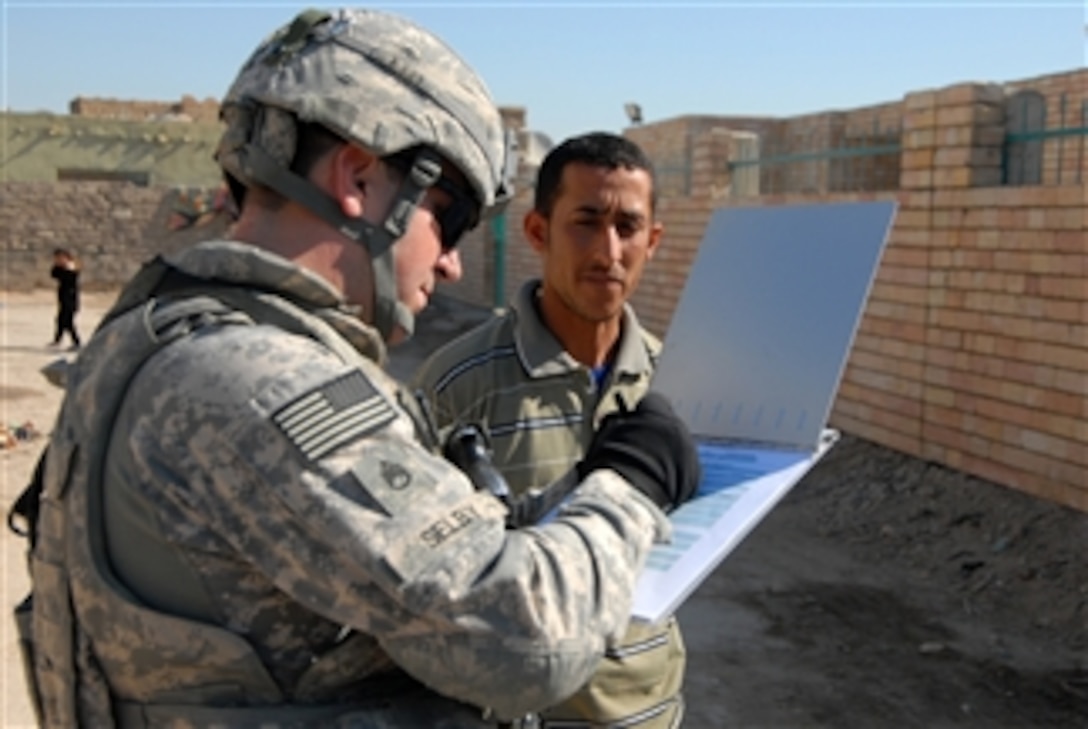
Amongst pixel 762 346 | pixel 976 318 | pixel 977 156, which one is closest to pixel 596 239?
pixel 762 346

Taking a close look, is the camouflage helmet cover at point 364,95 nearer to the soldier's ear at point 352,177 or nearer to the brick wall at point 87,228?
the soldier's ear at point 352,177

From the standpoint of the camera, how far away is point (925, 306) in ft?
20.6

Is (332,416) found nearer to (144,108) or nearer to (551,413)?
(551,413)

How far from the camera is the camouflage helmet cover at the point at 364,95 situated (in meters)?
1.37

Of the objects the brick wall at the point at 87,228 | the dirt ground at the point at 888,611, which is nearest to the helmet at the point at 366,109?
the dirt ground at the point at 888,611

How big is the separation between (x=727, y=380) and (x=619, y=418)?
40 cm

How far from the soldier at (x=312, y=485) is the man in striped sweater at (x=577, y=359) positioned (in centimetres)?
74

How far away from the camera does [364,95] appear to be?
138cm

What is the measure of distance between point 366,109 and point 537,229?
137 centimetres

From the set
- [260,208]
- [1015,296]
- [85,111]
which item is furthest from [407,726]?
[85,111]

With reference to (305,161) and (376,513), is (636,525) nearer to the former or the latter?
(376,513)

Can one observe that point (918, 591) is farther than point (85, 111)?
No

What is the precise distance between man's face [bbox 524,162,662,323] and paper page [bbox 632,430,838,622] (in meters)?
0.72

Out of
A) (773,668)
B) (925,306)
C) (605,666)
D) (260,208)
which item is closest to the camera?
(260,208)
